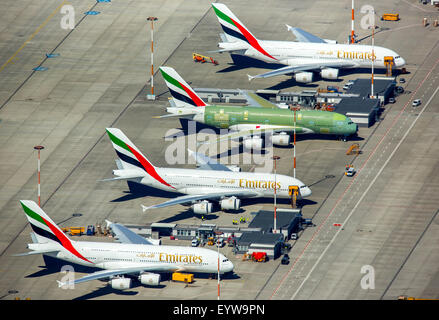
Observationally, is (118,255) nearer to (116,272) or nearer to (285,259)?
(116,272)

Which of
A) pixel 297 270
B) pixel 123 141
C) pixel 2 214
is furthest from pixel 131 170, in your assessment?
pixel 297 270

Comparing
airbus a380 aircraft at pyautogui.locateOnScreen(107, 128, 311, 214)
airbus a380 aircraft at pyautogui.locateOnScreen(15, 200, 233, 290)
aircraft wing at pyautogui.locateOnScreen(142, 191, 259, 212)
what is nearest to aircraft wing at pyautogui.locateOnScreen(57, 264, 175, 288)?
airbus a380 aircraft at pyautogui.locateOnScreen(15, 200, 233, 290)

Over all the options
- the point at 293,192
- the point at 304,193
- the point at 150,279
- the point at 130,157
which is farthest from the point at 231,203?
the point at 150,279

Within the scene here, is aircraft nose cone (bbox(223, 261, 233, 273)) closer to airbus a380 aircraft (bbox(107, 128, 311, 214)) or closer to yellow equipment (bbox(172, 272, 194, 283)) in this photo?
yellow equipment (bbox(172, 272, 194, 283))

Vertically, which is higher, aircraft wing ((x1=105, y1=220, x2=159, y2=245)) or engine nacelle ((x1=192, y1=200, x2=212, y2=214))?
engine nacelle ((x1=192, y1=200, x2=212, y2=214))
